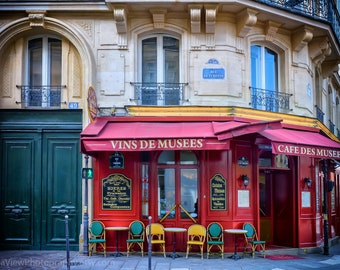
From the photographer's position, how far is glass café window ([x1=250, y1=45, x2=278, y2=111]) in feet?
46.6

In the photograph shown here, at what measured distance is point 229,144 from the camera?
1220 cm

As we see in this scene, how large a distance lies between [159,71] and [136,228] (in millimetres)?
4129

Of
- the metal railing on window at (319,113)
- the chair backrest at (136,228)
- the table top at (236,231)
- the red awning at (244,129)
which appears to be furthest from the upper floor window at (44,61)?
the metal railing on window at (319,113)

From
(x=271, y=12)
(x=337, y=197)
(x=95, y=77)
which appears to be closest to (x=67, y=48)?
(x=95, y=77)

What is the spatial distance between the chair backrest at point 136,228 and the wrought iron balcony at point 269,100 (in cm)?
437

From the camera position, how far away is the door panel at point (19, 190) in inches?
535

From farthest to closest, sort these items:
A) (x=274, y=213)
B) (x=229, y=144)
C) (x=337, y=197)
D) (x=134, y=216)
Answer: (x=337, y=197)
(x=274, y=213)
(x=134, y=216)
(x=229, y=144)

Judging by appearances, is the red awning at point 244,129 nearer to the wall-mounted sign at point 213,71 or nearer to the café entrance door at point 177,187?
the café entrance door at point 177,187

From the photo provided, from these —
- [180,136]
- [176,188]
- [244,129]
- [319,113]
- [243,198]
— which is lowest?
[243,198]

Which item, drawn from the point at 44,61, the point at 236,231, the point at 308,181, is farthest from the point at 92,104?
the point at 308,181

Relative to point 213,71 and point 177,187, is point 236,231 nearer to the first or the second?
point 177,187

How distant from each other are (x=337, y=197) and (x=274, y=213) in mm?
5682

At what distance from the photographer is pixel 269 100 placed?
47.0 feet

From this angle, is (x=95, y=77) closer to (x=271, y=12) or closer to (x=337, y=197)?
(x=271, y=12)
